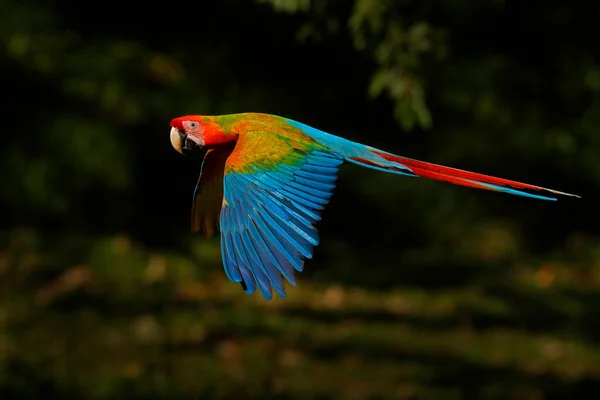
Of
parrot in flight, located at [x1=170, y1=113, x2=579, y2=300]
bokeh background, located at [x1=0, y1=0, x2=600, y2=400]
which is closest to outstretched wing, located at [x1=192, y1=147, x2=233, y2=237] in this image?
parrot in flight, located at [x1=170, y1=113, x2=579, y2=300]

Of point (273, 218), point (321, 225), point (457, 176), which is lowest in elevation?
point (321, 225)

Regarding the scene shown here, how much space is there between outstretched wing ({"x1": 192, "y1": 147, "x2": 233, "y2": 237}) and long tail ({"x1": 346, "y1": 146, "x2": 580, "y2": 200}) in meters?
0.47

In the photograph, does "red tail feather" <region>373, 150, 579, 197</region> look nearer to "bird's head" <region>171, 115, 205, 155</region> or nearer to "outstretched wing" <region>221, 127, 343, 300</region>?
"outstretched wing" <region>221, 127, 343, 300</region>

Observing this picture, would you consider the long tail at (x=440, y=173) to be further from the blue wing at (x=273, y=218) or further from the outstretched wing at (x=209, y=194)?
the outstretched wing at (x=209, y=194)

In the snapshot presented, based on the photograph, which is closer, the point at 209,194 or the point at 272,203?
the point at 272,203

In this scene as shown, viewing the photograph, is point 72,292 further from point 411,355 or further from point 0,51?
point 411,355

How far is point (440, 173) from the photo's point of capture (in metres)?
2.43

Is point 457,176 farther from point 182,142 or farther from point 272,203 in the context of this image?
point 182,142

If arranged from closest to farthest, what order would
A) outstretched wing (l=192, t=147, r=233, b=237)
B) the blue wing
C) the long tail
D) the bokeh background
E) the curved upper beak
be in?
1. the blue wing
2. the long tail
3. the curved upper beak
4. outstretched wing (l=192, t=147, r=233, b=237)
5. the bokeh background

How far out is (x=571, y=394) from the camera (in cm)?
593

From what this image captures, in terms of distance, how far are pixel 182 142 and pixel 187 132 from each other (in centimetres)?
3

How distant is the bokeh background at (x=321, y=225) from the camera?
613cm

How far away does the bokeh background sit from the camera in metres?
6.13

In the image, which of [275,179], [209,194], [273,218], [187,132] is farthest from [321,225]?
[273,218]
